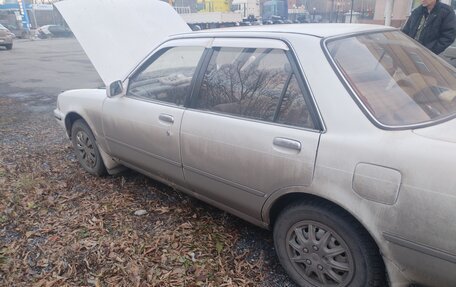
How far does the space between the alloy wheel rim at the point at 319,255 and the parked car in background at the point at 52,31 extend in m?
44.6

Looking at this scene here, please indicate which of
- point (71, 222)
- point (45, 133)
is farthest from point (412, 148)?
point (45, 133)

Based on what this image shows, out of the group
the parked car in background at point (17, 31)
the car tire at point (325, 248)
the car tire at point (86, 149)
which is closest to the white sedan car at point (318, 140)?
the car tire at point (325, 248)

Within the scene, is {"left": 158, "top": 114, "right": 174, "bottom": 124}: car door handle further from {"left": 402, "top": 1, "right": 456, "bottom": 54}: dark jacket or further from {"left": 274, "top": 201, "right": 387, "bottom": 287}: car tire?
{"left": 402, "top": 1, "right": 456, "bottom": 54}: dark jacket

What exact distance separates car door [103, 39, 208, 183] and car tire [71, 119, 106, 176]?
0.41 metres

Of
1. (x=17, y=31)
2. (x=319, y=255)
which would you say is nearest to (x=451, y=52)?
(x=319, y=255)

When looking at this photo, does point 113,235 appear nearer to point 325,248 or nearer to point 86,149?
point 86,149

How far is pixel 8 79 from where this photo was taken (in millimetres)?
11922

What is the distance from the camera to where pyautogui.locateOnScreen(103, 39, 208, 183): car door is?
3.02m

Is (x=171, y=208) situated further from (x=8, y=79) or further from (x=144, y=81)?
(x=8, y=79)

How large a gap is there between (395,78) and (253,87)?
36.2 inches

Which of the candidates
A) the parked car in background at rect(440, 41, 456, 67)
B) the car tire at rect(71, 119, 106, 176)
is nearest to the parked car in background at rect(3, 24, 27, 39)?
the car tire at rect(71, 119, 106, 176)

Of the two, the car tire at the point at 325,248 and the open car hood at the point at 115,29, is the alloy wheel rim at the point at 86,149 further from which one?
the car tire at the point at 325,248

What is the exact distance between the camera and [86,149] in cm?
424

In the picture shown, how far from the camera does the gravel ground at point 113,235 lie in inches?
105
